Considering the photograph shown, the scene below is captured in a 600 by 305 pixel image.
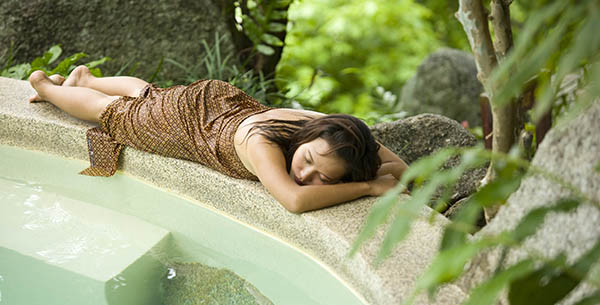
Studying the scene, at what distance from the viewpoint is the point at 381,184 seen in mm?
2283

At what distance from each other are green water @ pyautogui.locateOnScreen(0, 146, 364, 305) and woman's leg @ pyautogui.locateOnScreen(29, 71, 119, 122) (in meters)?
0.26

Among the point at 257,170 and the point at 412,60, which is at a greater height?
the point at 257,170

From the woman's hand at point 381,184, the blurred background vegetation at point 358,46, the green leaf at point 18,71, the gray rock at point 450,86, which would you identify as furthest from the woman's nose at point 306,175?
the blurred background vegetation at point 358,46

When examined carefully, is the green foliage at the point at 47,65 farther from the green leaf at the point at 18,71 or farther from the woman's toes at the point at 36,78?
the woman's toes at the point at 36,78

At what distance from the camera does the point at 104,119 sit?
2867 millimetres

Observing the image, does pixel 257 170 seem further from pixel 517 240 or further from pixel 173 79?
pixel 173 79

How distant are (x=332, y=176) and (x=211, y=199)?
62 centimetres

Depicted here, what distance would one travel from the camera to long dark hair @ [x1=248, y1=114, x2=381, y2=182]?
7.16 ft

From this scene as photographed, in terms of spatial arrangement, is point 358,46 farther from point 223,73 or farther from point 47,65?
point 47,65

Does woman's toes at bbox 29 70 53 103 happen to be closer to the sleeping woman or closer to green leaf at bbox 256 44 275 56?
the sleeping woman

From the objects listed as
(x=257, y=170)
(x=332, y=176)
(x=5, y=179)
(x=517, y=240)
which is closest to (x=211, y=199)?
(x=257, y=170)

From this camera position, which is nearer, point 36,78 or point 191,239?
point 191,239

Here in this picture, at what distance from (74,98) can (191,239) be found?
3.73 ft

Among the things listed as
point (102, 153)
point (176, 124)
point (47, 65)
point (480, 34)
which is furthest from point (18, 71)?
point (480, 34)
